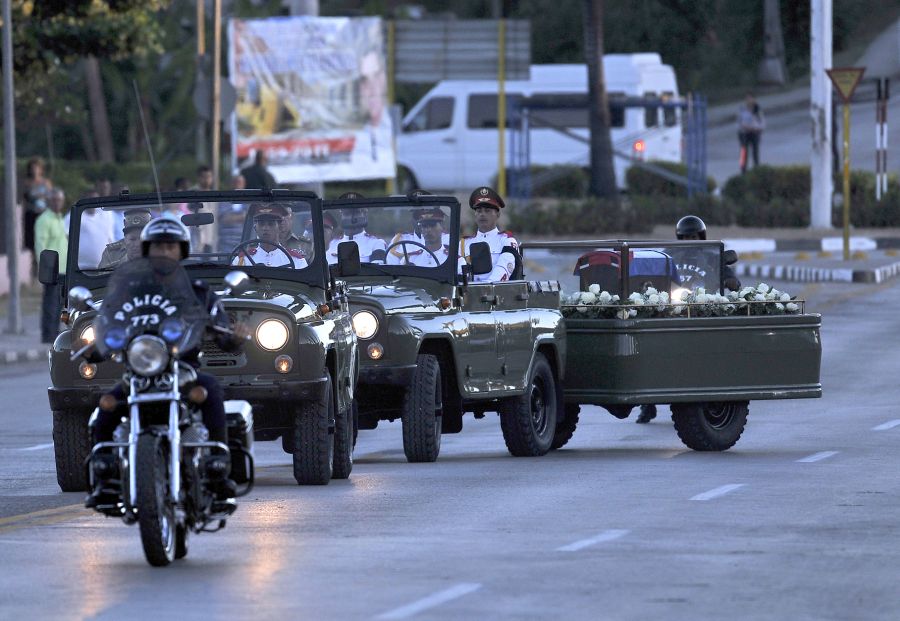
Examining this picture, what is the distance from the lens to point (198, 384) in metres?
10.6

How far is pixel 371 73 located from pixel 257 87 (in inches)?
78.4

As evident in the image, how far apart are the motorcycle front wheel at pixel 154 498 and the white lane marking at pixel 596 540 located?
70.7 inches

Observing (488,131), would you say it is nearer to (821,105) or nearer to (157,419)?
(821,105)

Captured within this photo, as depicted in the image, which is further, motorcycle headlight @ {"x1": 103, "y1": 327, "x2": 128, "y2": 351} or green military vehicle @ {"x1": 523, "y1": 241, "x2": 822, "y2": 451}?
green military vehicle @ {"x1": 523, "y1": 241, "x2": 822, "y2": 451}

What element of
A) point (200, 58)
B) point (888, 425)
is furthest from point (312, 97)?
point (888, 425)

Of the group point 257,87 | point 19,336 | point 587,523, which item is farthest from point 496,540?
point 257,87

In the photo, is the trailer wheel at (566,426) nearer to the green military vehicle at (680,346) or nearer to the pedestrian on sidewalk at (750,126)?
the green military vehicle at (680,346)

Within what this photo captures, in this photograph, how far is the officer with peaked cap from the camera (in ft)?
47.6

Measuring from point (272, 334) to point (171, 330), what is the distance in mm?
3225

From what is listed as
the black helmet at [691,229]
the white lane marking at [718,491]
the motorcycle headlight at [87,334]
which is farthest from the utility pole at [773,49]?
the motorcycle headlight at [87,334]

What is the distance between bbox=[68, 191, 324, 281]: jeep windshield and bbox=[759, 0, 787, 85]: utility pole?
196 feet

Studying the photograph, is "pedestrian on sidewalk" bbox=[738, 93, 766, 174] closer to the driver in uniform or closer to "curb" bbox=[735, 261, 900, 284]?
"curb" bbox=[735, 261, 900, 284]

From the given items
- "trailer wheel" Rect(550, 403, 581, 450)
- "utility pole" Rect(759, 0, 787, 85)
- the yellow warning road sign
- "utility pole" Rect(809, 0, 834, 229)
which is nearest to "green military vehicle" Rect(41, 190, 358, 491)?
"trailer wheel" Rect(550, 403, 581, 450)

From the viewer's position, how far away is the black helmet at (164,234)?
34.7 feet
